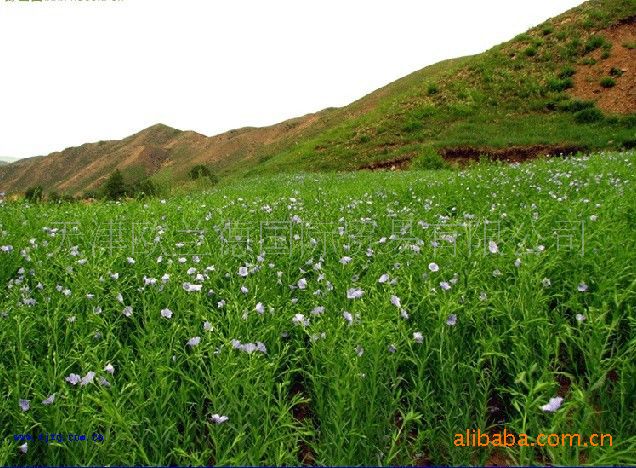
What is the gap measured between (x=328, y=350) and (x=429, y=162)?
16.5 meters

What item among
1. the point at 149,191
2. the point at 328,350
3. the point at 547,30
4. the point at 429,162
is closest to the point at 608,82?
the point at 547,30

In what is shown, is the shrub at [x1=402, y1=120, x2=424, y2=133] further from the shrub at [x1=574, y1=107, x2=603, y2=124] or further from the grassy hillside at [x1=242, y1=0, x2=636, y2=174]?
the shrub at [x1=574, y1=107, x2=603, y2=124]

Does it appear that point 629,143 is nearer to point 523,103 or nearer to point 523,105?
point 523,105

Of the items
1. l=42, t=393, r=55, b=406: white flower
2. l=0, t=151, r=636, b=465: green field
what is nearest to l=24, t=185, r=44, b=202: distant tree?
l=0, t=151, r=636, b=465: green field

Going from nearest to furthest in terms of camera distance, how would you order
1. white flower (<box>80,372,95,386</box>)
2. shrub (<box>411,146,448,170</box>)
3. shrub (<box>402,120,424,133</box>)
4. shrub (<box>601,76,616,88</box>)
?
white flower (<box>80,372,95,386</box>)
shrub (<box>411,146,448,170</box>)
shrub (<box>601,76,616,88</box>)
shrub (<box>402,120,424,133</box>)

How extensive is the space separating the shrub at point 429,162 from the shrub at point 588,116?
6423 millimetres

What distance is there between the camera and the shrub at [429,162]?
1784 centimetres

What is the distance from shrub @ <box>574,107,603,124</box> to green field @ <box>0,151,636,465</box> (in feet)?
56.3

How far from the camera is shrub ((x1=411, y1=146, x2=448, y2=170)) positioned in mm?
17844

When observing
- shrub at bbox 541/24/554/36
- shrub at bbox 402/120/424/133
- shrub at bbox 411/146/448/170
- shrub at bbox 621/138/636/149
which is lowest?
shrub at bbox 621/138/636/149

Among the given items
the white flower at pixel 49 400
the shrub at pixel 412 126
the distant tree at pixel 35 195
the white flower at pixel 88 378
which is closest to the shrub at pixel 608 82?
the shrub at pixel 412 126

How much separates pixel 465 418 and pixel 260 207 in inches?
209

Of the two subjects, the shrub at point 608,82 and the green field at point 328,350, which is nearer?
the green field at point 328,350

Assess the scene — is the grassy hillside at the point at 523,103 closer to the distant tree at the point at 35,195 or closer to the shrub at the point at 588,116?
the shrub at the point at 588,116
